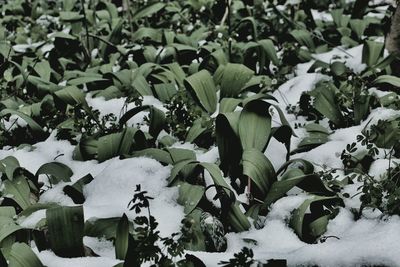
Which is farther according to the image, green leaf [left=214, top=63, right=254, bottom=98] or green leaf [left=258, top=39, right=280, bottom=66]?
green leaf [left=258, top=39, right=280, bottom=66]

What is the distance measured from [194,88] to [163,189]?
80 centimetres

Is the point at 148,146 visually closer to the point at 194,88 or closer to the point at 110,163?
the point at 110,163

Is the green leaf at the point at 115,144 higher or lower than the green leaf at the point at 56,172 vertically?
higher

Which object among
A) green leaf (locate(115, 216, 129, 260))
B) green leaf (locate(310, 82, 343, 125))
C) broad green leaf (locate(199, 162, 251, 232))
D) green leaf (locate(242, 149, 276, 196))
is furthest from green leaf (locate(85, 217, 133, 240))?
green leaf (locate(310, 82, 343, 125))

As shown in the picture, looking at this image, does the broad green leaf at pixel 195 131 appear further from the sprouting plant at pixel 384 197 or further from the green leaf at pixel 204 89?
the sprouting plant at pixel 384 197

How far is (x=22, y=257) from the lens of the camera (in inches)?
55.1

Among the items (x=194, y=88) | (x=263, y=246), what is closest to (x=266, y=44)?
(x=194, y=88)

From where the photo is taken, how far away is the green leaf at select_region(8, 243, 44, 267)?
1.38 metres

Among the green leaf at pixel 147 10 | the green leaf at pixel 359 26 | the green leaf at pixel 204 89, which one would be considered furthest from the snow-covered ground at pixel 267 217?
the green leaf at pixel 147 10

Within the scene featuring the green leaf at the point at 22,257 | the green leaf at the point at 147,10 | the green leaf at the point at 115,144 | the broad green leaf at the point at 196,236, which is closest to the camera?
the green leaf at the point at 22,257

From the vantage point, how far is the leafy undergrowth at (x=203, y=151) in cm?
150

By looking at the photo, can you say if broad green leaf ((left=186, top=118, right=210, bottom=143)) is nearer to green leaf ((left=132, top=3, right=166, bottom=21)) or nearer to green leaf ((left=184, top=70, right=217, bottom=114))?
green leaf ((left=184, top=70, right=217, bottom=114))

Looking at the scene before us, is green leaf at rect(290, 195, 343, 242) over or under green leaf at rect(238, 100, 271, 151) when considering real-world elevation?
under

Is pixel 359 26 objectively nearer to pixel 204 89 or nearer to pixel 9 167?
pixel 204 89
